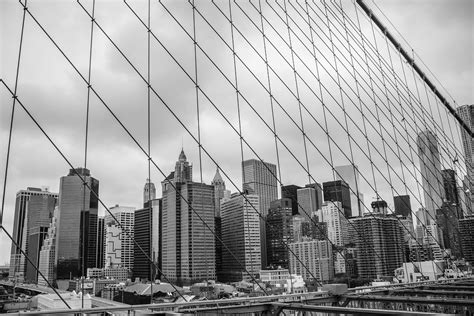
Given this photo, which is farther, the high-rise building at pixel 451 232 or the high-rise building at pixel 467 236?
the high-rise building at pixel 451 232

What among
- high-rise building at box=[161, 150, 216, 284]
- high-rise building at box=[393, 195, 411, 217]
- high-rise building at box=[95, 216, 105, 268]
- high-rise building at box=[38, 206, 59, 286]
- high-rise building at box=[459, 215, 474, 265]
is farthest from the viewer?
high-rise building at box=[38, 206, 59, 286]

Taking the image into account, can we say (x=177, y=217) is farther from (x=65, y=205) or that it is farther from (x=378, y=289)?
(x=378, y=289)

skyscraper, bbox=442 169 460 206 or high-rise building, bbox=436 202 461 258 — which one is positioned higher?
skyscraper, bbox=442 169 460 206

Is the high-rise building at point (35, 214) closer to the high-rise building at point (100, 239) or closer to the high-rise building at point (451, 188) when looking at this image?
the high-rise building at point (100, 239)

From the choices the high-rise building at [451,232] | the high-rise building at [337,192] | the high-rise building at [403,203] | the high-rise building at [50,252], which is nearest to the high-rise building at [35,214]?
the high-rise building at [50,252]

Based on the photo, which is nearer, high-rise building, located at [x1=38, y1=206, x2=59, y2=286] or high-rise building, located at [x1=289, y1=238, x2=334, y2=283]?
high-rise building, located at [x1=289, y1=238, x2=334, y2=283]

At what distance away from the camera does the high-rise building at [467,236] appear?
749 inches

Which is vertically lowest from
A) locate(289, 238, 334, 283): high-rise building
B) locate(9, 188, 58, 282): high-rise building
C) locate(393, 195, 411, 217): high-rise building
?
locate(289, 238, 334, 283): high-rise building

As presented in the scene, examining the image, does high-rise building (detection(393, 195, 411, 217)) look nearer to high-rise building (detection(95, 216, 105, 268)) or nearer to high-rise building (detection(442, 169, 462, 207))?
high-rise building (detection(442, 169, 462, 207))

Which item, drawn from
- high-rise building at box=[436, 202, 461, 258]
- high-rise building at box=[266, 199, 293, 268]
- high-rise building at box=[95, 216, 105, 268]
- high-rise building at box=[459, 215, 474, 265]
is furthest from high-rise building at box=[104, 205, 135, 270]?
high-rise building at box=[459, 215, 474, 265]

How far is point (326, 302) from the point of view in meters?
5.62

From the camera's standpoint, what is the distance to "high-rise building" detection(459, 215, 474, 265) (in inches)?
749

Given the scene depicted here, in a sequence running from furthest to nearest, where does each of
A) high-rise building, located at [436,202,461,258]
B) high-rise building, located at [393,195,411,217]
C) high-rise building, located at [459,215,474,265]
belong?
high-rise building, located at [436,202,461,258] → high-rise building, located at [459,215,474,265] → high-rise building, located at [393,195,411,217]

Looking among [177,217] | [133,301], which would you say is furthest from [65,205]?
[177,217]
